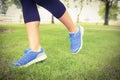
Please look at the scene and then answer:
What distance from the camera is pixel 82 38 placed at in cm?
165

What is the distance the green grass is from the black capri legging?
128 millimetres

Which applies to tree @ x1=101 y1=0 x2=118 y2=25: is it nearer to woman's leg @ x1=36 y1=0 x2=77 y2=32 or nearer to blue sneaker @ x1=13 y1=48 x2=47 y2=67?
woman's leg @ x1=36 y1=0 x2=77 y2=32

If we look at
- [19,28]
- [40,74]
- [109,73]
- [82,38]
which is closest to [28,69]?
[40,74]

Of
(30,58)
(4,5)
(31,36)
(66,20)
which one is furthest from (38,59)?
(4,5)

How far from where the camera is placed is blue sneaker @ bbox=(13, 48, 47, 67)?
1576 mm

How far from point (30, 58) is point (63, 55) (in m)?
0.21

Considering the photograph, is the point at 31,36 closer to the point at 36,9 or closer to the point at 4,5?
the point at 36,9

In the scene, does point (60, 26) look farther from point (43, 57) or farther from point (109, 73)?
point (109, 73)

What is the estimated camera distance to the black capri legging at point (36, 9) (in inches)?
58.5

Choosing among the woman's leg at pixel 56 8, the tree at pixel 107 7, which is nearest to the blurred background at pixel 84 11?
the tree at pixel 107 7

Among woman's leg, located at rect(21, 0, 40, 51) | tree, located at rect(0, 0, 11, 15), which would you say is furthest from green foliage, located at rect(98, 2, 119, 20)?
tree, located at rect(0, 0, 11, 15)

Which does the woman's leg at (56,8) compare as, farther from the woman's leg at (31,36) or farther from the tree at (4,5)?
the tree at (4,5)

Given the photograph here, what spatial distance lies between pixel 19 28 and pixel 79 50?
0.39 m

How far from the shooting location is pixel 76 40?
159 centimetres
